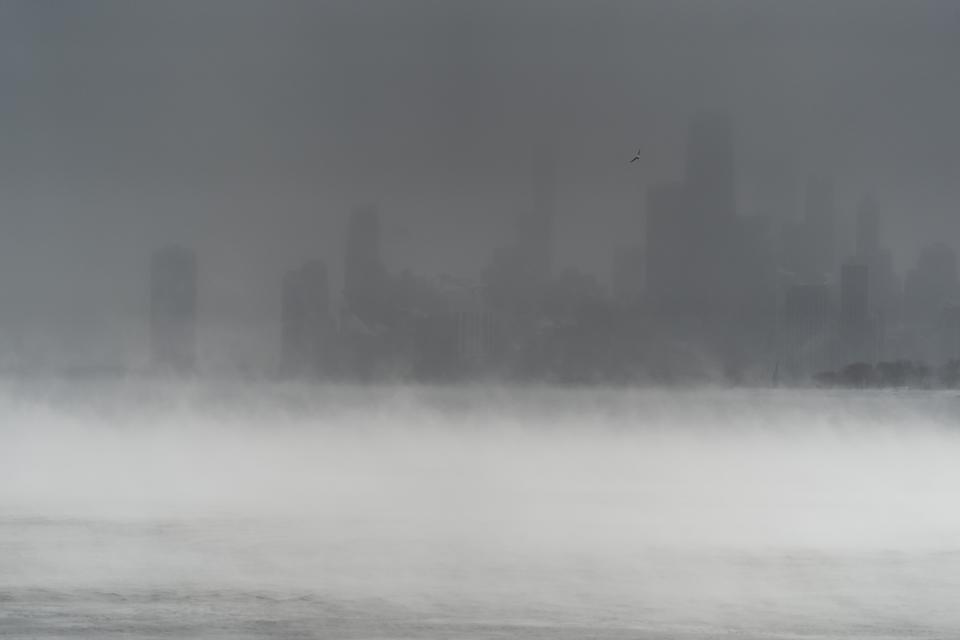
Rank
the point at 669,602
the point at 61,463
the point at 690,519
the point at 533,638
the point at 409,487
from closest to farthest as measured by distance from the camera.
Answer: the point at 533,638
the point at 669,602
the point at 690,519
the point at 409,487
the point at 61,463

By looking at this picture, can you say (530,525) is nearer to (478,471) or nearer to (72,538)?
(72,538)

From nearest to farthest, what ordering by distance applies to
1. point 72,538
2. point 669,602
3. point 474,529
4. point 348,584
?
point 669,602
point 348,584
point 72,538
point 474,529

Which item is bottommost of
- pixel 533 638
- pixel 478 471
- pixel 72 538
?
pixel 533 638

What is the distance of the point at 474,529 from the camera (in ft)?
104

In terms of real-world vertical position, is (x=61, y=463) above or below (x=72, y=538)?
above

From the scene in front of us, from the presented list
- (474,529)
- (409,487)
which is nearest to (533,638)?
(474,529)

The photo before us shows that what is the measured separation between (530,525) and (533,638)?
52.9 ft

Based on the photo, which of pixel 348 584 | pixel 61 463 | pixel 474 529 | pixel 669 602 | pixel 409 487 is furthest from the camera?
pixel 61 463

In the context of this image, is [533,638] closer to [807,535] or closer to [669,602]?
[669,602]

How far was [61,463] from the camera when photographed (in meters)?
56.7

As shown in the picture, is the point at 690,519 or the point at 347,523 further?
the point at 690,519

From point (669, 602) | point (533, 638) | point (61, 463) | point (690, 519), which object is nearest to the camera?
point (533, 638)

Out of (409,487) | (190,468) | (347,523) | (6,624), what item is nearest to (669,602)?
(6,624)

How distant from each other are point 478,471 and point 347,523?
81.9ft
